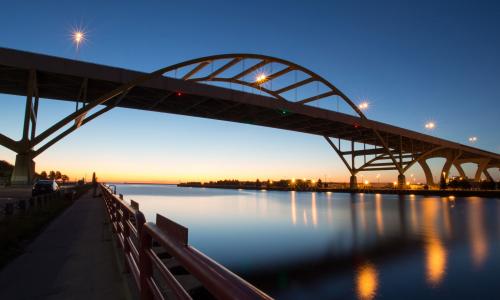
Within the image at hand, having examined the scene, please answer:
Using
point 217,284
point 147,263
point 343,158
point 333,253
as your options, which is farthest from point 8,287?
point 343,158

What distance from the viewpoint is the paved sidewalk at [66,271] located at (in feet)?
17.5

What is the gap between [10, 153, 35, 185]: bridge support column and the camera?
28.6m

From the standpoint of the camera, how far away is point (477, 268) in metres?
13.4

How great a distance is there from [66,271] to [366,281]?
9082 mm

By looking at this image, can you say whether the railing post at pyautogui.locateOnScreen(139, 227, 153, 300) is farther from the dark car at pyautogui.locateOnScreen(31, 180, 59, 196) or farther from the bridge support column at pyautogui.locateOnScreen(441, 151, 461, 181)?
the bridge support column at pyautogui.locateOnScreen(441, 151, 461, 181)

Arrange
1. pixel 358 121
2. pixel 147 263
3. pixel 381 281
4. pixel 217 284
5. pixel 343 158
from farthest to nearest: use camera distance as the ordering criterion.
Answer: pixel 343 158 < pixel 358 121 < pixel 381 281 < pixel 147 263 < pixel 217 284

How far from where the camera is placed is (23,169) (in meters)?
28.9

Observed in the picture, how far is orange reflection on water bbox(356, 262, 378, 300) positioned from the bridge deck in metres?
30.9

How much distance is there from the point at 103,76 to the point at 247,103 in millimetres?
20447

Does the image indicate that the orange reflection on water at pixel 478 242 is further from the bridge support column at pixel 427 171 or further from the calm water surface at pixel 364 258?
the bridge support column at pixel 427 171

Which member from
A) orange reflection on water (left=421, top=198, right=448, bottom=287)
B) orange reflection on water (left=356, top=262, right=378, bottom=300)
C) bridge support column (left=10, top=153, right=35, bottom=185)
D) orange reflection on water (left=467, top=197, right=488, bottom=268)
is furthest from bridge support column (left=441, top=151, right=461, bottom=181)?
bridge support column (left=10, top=153, right=35, bottom=185)

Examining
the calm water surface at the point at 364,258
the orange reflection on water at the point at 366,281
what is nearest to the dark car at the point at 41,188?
the calm water surface at the point at 364,258

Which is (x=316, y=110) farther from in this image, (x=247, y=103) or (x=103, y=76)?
(x=103, y=76)

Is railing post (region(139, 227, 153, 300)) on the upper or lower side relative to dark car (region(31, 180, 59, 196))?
lower
